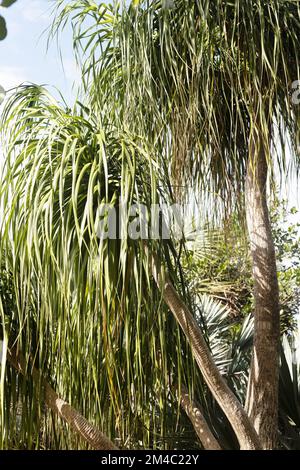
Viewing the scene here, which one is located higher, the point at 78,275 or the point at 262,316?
the point at 78,275

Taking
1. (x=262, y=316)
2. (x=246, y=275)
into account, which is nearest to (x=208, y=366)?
(x=262, y=316)

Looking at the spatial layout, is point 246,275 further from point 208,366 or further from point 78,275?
point 78,275

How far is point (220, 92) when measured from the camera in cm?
187

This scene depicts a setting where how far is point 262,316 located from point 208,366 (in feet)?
1.06

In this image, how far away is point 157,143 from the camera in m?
1.71

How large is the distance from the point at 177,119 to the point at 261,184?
0.33m

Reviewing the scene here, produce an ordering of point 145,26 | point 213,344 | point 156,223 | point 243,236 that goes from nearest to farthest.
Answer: point 156,223, point 145,26, point 243,236, point 213,344

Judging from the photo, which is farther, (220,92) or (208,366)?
(220,92)

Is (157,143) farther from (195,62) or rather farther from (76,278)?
(76,278)

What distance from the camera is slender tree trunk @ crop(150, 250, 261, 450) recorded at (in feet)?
4.54

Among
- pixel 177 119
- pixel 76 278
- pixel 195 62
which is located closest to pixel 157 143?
pixel 177 119

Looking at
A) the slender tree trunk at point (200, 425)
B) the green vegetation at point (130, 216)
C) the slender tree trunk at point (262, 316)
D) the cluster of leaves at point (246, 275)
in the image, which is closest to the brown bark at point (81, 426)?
the green vegetation at point (130, 216)

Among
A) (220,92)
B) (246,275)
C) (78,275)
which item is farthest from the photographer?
(246,275)

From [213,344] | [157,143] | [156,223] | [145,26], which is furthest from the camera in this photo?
[213,344]
